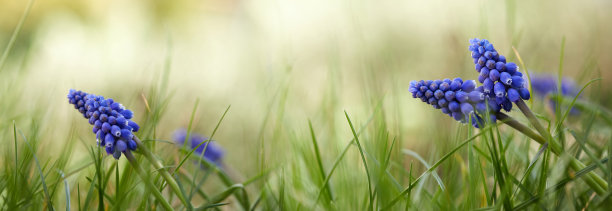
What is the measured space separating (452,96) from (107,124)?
869 mm

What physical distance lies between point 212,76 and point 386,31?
7.47ft

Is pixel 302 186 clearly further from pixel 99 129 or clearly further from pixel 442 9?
pixel 442 9

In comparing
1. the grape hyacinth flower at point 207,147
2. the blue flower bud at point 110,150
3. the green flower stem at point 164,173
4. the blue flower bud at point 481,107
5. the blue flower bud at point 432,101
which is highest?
the blue flower bud at point 432,101

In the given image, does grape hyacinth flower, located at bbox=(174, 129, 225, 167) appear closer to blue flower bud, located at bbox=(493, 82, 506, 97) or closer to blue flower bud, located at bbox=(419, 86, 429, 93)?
blue flower bud, located at bbox=(419, 86, 429, 93)

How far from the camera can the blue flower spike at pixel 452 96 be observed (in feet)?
4.53

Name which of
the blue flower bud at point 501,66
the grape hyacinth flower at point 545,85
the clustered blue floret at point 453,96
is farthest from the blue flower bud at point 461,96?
the grape hyacinth flower at point 545,85

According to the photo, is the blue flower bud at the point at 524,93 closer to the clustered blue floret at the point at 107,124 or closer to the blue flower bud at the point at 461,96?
the blue flower bud at the point at 461,96

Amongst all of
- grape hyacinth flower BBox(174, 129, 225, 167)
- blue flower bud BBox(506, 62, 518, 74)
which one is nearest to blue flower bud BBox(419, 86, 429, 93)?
blue flower bud BBox(506, 62, 518, 74)

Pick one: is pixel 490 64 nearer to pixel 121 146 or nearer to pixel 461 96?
pixel 461 96

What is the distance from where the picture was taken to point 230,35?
7.91 meters

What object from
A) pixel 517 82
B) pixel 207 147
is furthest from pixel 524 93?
pixel 207 147

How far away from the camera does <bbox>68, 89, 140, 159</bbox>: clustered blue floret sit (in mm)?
1400

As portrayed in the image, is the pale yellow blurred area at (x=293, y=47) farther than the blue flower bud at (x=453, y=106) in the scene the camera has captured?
Yes

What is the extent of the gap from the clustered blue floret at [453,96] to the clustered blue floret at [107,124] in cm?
73
